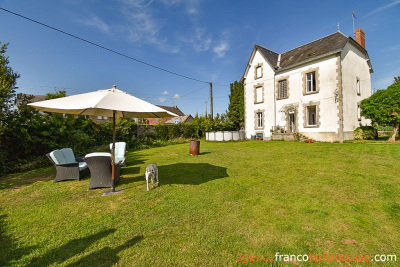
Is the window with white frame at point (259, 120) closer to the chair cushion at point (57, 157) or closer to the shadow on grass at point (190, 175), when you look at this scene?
the shadow on grass at point (190, 175)

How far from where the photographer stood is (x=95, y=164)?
479 cm

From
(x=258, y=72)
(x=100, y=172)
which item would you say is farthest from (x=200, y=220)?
Result: (x=258, y=72)

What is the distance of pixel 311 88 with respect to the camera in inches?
640

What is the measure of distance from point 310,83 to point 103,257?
1919 cm

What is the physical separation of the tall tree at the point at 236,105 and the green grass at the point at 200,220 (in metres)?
19.4

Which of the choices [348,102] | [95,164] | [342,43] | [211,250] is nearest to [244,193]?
[211,250]

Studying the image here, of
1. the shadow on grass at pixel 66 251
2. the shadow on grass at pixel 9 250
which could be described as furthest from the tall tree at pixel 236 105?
the shadow on grass at pixel 9 250

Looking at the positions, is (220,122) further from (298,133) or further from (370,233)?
(370,233)

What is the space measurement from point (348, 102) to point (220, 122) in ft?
39.9

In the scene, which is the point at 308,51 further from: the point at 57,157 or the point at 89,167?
the point at 57,157

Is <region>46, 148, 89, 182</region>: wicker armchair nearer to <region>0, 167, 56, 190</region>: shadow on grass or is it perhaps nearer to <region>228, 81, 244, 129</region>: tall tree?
<region>0, 167, 56, 190</region>: shadow on grass

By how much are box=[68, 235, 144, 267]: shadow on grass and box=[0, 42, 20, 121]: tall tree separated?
25.5ft

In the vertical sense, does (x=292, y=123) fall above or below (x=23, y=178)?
above

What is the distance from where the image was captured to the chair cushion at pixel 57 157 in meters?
5.54
